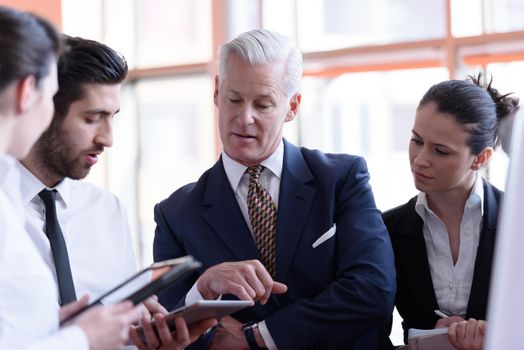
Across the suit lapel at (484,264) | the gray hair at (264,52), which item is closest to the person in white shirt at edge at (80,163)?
the gray hair at (264,52)

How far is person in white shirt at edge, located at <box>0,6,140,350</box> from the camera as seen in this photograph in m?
1.75

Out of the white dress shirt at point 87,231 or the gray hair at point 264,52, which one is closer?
the white dress shirt at point 87,231

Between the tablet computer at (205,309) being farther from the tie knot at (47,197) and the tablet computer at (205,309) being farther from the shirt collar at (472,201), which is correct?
the shirt collar at (472,201)

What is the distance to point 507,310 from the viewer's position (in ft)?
4.20

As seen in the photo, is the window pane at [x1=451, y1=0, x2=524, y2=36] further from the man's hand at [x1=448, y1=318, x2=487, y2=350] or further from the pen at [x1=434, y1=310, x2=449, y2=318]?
the man's hand at [x1=448, y1=318, x2=487, y2=350]

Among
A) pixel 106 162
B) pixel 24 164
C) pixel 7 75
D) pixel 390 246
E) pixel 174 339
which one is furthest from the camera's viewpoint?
pixel 106 162

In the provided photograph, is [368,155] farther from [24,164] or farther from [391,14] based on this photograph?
[24,164]

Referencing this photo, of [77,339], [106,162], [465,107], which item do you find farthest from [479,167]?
[106,162]

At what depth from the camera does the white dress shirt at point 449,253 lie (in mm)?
2838

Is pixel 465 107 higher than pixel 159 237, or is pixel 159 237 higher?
pixel 465 107

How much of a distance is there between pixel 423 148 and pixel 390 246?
341mm

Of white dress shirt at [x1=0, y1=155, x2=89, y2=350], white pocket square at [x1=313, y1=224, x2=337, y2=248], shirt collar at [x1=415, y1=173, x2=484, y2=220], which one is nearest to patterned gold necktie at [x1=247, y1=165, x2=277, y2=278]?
white pocket square at [x1=313, y1=224, x2=337, y2=248]

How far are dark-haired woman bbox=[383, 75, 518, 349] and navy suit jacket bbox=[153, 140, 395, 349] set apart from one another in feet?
0.45

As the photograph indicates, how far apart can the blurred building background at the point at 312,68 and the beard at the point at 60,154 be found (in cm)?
216
